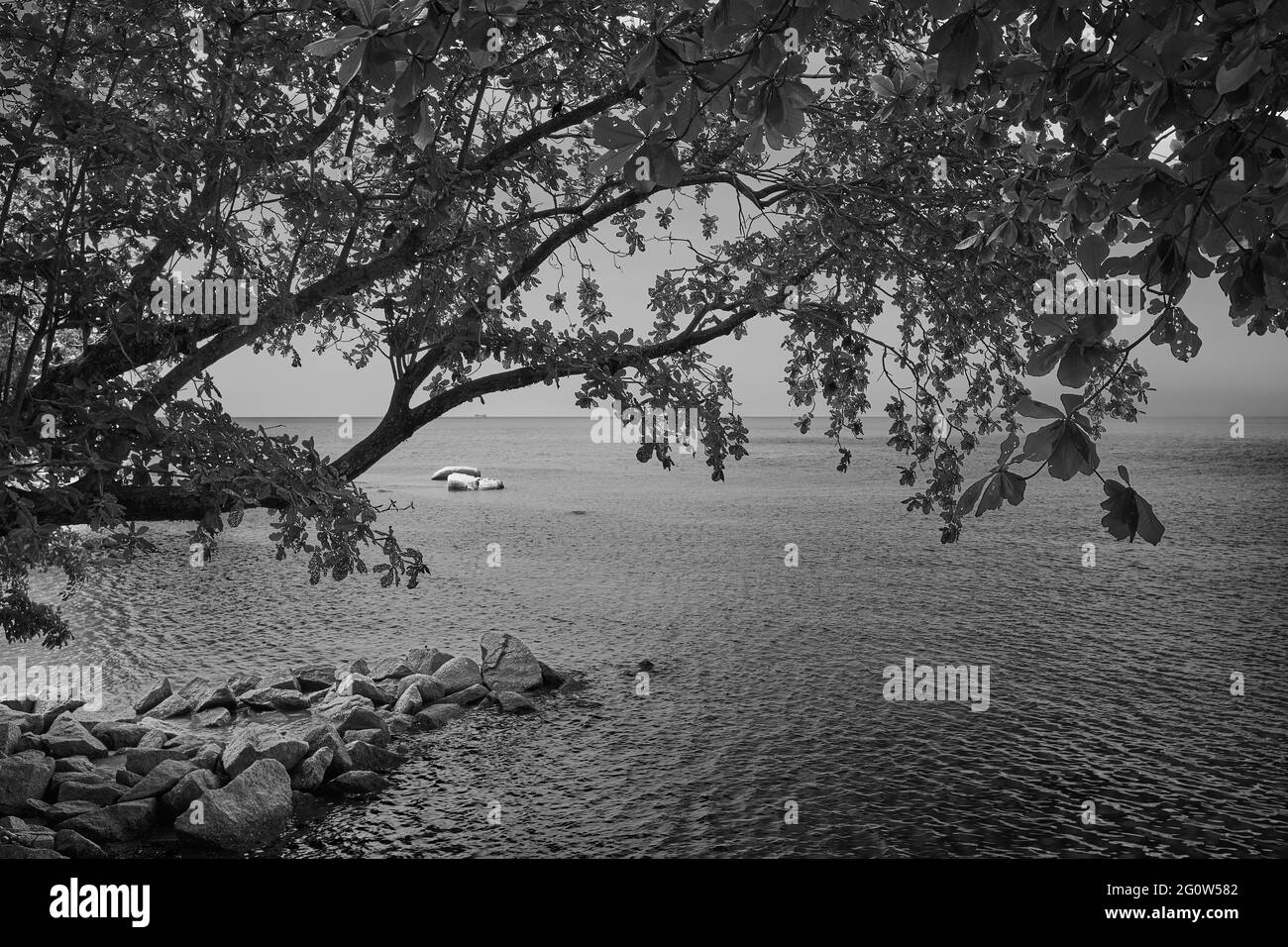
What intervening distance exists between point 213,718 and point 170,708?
31.2 inches

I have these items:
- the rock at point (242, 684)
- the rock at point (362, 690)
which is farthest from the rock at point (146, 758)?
the rock at point (362, 690)

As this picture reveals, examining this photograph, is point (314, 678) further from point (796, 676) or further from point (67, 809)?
point (796, 676)

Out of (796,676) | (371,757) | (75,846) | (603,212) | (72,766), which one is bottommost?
(796,676)

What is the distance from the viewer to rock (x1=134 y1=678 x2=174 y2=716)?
14742 millimetres

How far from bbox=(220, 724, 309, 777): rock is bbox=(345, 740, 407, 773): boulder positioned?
65 centimetres

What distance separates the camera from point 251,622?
22047 millimetres

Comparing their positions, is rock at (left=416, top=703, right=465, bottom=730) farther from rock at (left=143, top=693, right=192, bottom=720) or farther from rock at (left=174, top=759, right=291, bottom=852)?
rock at (left=143, top=693, right=192, bottom=720)

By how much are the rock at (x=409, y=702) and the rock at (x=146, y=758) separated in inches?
146

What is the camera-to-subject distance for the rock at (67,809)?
10062 millimetres

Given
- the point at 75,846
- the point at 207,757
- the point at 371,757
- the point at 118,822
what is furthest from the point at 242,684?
the point at 75,846

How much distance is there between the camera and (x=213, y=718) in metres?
14.3

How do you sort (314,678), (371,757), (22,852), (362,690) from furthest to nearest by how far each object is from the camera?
(314,678) < (362,690) < (371,757) < (22,852)

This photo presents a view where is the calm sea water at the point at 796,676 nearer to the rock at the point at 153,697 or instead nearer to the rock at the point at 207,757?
the rock at the point at 153,697
